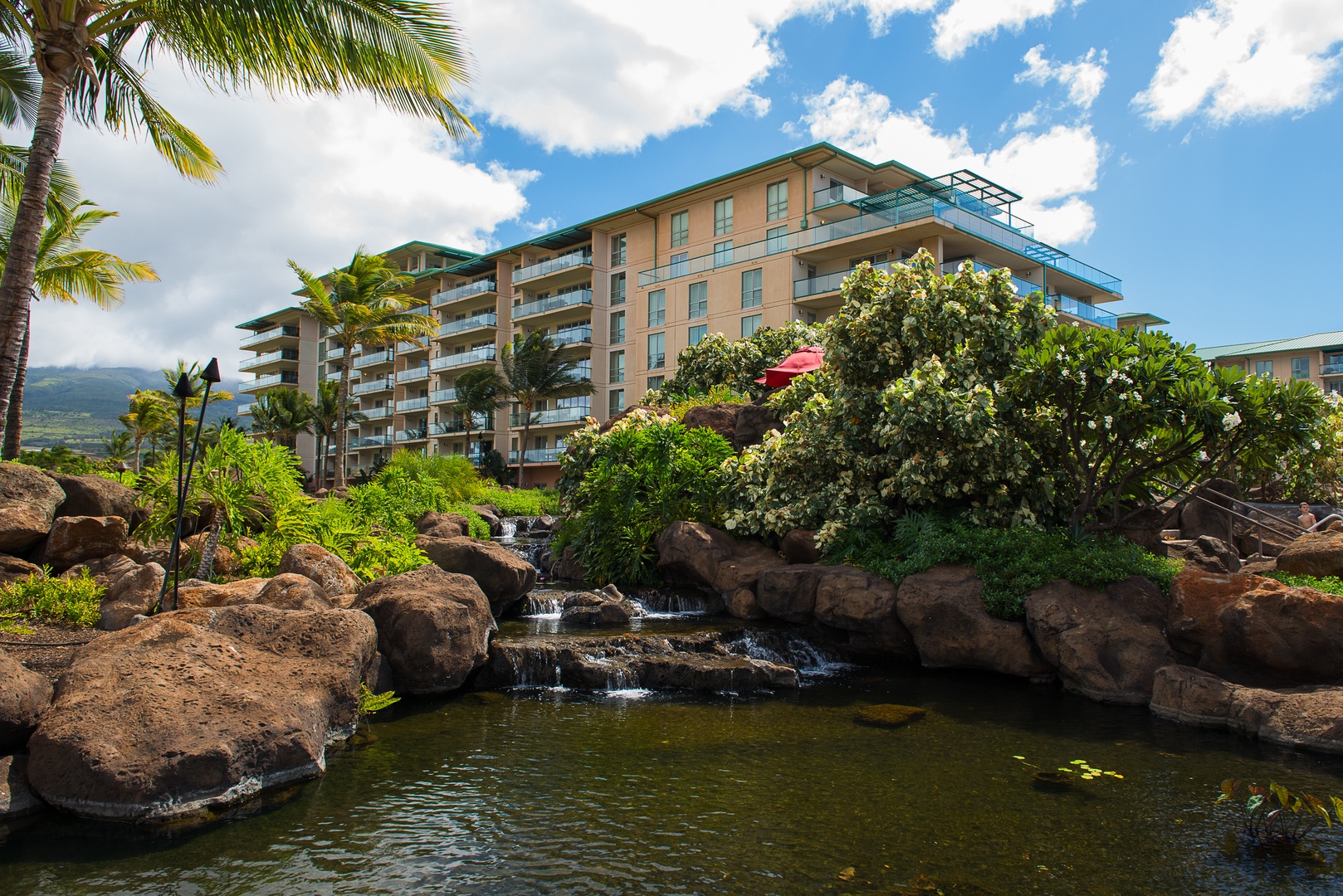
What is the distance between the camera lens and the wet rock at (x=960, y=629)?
1030cm

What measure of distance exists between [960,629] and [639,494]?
336 inches

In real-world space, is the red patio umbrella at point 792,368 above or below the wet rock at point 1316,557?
above

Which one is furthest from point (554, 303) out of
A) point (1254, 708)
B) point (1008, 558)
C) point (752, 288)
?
point (1254, 708)

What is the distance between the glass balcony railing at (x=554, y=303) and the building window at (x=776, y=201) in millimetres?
→ 12685

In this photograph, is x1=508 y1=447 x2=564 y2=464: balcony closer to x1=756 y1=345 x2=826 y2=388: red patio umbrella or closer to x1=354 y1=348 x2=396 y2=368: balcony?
x1=354 y1=348 x2=396 y2=368: balcony

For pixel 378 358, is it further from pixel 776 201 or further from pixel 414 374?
pixel 776 201

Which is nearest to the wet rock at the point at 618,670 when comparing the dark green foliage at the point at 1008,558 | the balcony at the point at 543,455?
the dark green foliage at the point at 1008,558

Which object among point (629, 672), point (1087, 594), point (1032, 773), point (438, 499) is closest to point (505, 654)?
point (629, 672)

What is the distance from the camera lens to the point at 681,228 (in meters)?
42.4

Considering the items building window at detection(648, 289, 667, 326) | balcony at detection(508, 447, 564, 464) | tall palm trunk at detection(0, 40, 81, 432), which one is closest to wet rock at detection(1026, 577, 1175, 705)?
tall palm trunk at detection(0, 40, 81, 432)

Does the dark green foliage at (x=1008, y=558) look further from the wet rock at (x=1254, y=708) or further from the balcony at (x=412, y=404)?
the balcony at (x=412, y=404)

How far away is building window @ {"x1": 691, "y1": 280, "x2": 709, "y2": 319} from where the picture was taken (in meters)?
39.4

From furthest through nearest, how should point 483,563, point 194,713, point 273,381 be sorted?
point 273,381
point 483,563
point 194,713

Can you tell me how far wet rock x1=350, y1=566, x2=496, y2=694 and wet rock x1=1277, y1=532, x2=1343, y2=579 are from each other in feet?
34.8
